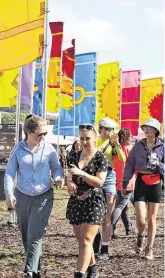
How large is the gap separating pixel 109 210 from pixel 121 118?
18.0 metres

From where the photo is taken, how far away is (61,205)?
14.1 meters

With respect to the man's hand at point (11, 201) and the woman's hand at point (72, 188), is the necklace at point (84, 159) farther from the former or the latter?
the man's hand at point (11, 201)

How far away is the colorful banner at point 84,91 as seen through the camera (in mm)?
20500

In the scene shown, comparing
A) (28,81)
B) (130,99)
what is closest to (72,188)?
(28,81)

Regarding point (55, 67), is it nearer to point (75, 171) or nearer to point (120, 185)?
point (120, 185)

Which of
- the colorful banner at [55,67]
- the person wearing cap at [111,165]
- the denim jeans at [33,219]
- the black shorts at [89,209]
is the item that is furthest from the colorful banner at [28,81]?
the black shorts at [89,209]

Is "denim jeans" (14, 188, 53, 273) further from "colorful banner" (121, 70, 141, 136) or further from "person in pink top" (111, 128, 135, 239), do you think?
"colorful banner" (121, 70, 141, 136)

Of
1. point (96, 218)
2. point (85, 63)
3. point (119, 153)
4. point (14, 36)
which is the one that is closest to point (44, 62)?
point (14, 36)

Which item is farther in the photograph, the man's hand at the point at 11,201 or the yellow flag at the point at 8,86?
the yellow flag at the point at 8,86

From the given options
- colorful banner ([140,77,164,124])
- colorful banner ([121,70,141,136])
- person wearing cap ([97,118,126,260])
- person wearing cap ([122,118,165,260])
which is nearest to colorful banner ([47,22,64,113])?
colorful banner ([121,70,141,136])

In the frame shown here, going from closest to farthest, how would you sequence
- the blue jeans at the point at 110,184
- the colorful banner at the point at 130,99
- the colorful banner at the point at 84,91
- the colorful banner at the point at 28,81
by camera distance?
the blue jeans at the point at 110,184 < the colorful banner at the point at 28,81 < the colorful banner at the point at 84,91 < the colorful banner at the point at 130,99

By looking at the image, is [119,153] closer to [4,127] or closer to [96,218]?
[96,218]

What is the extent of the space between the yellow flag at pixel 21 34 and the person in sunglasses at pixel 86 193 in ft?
13.9

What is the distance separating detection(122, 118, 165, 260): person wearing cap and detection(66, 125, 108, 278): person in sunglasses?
4.97 ft
